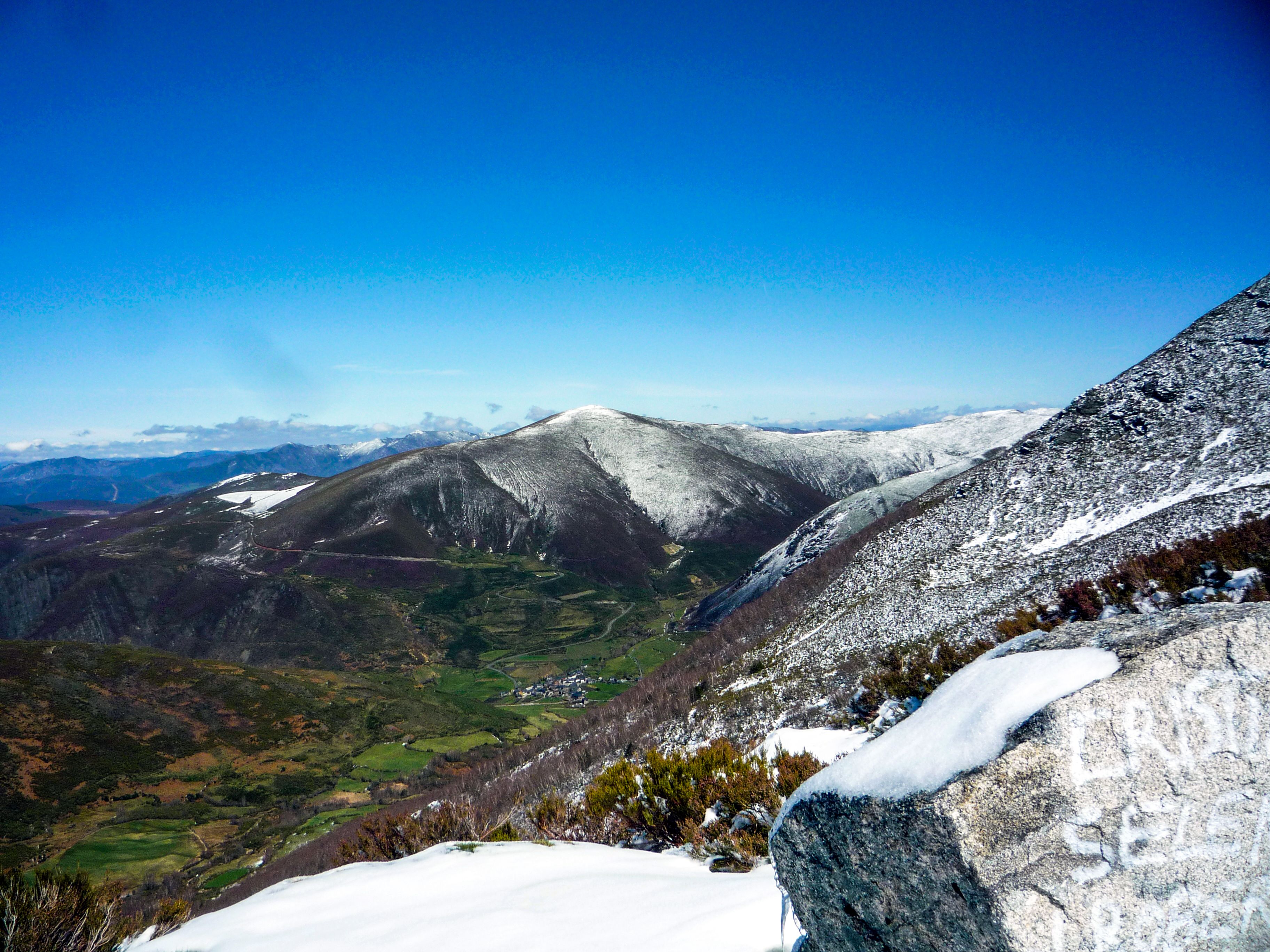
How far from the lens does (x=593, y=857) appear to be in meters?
8.55

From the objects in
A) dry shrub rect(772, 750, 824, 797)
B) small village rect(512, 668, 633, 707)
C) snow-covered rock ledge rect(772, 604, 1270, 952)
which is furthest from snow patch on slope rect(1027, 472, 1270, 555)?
small village rect(512, 668, 633, 707)

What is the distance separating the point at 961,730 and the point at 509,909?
17.6 ft

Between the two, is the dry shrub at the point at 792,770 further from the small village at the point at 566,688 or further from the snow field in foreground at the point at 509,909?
the small village at the point at 566,688

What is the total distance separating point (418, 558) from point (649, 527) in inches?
2644

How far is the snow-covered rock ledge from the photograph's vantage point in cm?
342

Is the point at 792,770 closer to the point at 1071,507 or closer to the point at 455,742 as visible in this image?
the point at 1071,507

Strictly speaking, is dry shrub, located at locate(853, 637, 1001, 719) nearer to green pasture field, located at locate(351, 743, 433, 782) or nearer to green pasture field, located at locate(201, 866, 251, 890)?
green pasture field, located at locate(201, 866, 251, 890)

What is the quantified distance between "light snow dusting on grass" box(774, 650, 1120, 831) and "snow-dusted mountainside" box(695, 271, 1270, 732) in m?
15.5

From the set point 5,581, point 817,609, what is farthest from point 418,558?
point 817,609

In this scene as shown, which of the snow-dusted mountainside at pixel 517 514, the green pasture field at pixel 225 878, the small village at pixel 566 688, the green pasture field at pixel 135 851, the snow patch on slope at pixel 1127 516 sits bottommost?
the small village at pixel 566 688

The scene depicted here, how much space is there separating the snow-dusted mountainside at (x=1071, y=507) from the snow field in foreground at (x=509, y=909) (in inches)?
485

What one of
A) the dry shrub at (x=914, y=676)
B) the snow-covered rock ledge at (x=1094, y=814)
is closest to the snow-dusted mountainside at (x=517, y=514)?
the dry shrub at (x=914, y=676)

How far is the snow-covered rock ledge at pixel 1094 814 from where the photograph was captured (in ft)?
11.2

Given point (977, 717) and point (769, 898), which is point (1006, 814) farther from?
point (769, 898)
